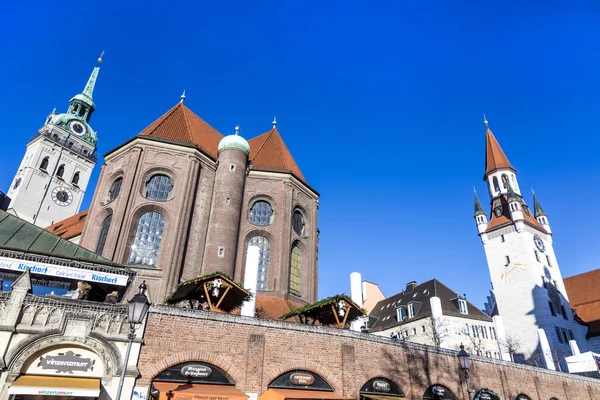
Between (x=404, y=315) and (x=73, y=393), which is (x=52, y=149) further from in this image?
(x=73, y=393)

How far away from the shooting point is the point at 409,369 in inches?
664

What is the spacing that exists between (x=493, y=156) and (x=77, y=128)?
217 ft

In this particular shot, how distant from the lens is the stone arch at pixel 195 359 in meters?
11.8

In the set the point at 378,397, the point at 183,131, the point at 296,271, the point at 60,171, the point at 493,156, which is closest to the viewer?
the point at 378,397

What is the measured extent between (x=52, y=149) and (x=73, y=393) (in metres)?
58.5

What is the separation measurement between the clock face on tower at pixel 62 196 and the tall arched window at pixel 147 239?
4177 centimetres

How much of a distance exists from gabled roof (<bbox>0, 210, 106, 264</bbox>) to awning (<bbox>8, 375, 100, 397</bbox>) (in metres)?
4.49

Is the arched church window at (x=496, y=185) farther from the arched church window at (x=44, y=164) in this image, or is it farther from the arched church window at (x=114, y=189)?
the arched church window at (x=44, y=164)

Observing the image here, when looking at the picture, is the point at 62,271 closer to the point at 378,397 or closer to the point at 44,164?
the point at 378,397

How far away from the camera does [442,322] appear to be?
133ft

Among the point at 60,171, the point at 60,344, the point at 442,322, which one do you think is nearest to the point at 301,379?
the point at 60,344

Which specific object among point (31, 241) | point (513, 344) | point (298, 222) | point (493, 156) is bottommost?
point (31, 241)

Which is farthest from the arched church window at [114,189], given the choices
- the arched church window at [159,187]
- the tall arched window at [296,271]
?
the tall arched window at [296,271]

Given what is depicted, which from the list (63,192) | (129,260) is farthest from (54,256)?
(63,192)
